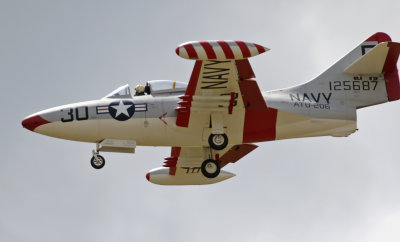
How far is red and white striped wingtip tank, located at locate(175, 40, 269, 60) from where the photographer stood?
27.9m

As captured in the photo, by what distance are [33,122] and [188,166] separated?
21.5ft

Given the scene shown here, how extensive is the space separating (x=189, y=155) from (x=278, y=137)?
421 cm

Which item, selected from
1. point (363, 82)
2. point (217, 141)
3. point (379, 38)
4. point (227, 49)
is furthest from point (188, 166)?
point (227, 49)

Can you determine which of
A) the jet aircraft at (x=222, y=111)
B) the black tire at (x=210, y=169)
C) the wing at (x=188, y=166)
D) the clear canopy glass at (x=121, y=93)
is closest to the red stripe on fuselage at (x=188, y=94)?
the jet aircraft at (x=222, y=111)

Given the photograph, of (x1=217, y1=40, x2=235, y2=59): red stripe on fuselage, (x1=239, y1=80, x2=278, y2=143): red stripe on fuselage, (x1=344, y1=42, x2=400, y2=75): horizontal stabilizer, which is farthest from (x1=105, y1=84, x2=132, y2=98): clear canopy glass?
(x1=344, y1=42, x2=400, y2=75): horizontal stabilizer

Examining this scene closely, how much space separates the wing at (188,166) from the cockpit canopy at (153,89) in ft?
11.9

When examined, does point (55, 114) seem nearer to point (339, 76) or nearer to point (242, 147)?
point (242, 147)

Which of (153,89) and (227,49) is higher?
(227,49)

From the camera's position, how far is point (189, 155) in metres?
35.5

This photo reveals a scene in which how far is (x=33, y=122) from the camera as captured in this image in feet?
104

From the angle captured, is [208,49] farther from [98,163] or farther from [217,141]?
[98,163]

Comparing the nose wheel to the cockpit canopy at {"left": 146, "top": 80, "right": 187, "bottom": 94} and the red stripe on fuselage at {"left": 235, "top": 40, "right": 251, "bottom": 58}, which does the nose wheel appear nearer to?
the cockpit canopy at {"left": 146, "top": 80, "right": 187, "bottom": 94}

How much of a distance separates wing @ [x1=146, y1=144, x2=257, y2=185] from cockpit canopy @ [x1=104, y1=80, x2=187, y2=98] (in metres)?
3.62

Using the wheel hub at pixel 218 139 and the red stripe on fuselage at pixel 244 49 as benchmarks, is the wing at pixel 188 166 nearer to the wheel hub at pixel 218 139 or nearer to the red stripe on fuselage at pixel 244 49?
the wheel hub at pixel 218 139
